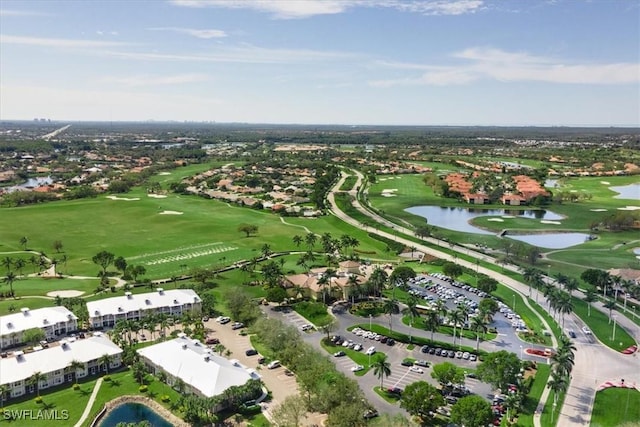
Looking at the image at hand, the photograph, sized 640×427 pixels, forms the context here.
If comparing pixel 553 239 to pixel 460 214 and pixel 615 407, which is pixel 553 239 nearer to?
pixel 460 214

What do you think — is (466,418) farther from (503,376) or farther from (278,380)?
(278,380)

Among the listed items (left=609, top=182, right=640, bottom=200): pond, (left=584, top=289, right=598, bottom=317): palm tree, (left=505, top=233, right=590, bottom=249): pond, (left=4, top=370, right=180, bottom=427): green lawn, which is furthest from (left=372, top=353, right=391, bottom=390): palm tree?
(left=609, top=182, right=640, bottom=200): pond

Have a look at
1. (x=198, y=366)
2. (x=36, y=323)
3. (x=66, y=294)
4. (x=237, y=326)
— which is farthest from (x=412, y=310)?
(x=66, y=294)

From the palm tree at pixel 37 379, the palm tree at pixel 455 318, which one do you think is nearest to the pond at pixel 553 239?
the palm tree at pixel 455 318

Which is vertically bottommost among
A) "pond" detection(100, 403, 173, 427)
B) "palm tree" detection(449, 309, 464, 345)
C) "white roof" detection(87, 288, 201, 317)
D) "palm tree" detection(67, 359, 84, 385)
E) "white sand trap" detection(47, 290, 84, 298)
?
"pond" detection(100, 403, 173, 427)

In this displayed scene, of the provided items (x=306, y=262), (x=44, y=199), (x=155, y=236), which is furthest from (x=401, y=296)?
(x=44, y=199)

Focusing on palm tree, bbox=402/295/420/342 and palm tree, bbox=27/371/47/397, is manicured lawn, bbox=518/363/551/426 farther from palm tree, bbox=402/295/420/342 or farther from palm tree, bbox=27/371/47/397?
palm tree, bbox=27/371/47/397
